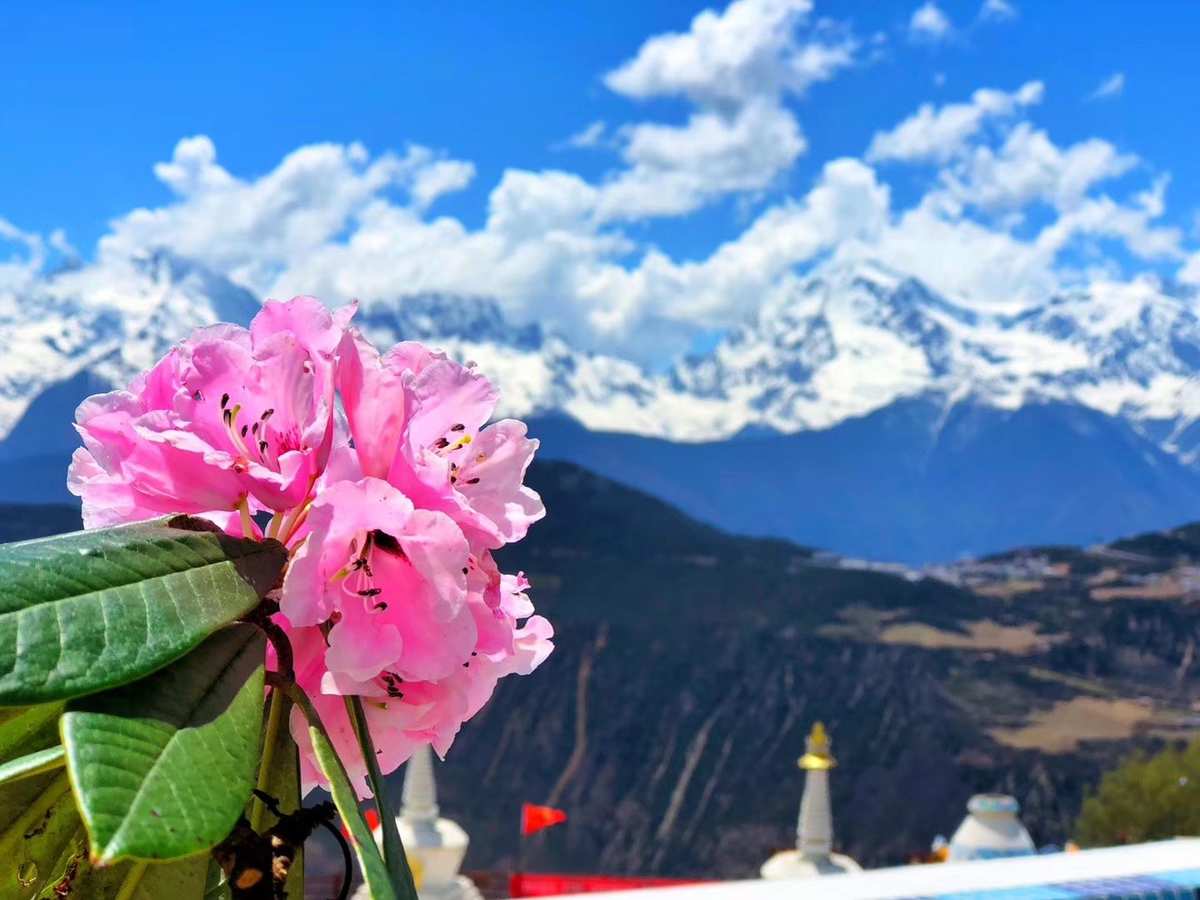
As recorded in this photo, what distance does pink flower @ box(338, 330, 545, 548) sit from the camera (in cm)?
51

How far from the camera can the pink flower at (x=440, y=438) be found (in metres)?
0.51

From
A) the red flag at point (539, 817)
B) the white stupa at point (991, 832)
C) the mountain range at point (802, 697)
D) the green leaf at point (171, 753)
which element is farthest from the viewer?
the mountain range at point (802, 697)

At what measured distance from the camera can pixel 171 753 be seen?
396mm

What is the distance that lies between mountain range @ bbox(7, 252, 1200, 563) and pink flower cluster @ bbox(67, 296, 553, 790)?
255ft

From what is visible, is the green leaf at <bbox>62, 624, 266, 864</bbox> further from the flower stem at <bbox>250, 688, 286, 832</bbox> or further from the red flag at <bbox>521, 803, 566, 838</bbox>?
the red flag at <bbox>521, 803, 566, 838</bbox>

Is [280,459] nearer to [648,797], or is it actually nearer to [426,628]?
[426,628]

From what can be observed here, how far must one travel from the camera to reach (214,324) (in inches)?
21.4

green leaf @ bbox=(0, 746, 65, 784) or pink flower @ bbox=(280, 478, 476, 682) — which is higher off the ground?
pink flower @ bbox=(280, 478, 476, 682)

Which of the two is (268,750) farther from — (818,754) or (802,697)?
(802,697)

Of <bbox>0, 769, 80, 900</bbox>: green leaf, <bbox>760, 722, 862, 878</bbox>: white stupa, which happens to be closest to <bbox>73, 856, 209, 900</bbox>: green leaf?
<bbox>0, 769, 80, 900</bbox>: green leaf

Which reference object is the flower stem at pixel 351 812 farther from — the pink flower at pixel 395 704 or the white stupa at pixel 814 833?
the white stupa at pixel 814 833

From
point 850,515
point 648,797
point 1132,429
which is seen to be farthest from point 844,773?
point 1132,429

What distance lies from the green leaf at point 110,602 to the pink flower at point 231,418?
0.03 metres

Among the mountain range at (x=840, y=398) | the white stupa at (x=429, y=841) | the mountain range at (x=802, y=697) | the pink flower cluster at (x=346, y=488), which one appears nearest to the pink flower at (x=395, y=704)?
the pink flower cluster at (x=346, y=488)
